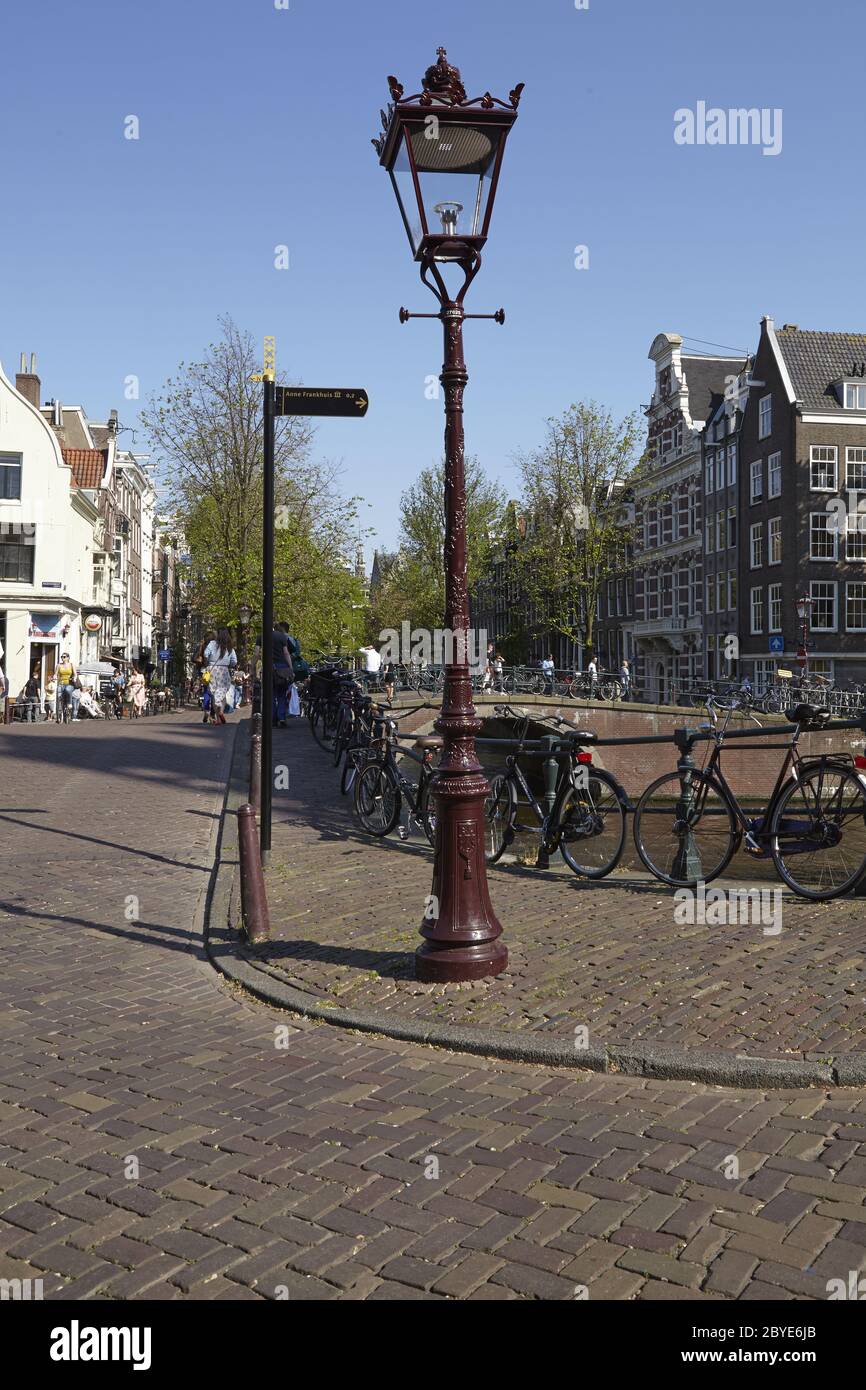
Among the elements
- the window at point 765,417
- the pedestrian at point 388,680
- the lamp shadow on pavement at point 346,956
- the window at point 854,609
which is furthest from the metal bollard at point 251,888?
the window at point 765,417

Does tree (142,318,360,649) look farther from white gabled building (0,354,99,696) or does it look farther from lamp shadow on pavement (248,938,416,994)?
lamp shadow on pavement (248,938,416,994)

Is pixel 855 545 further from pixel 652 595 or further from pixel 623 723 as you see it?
pixel 652 595

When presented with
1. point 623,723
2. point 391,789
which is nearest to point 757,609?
point 623,723

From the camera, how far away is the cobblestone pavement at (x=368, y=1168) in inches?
129

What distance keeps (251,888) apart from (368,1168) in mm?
3343

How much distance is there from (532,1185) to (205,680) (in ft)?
79.5

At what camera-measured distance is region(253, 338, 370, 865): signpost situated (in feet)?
28.8

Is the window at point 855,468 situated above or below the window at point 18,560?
above

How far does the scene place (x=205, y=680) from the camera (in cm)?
2734

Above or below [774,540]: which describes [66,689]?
below

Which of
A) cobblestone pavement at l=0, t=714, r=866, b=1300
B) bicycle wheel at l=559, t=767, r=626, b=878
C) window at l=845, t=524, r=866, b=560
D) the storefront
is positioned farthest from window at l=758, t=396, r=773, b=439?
cobblestone pavement at l=0, t=714, r=866, b=1300

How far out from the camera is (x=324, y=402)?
8797mm

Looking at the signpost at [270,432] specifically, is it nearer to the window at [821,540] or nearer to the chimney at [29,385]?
the window at [821,540]
